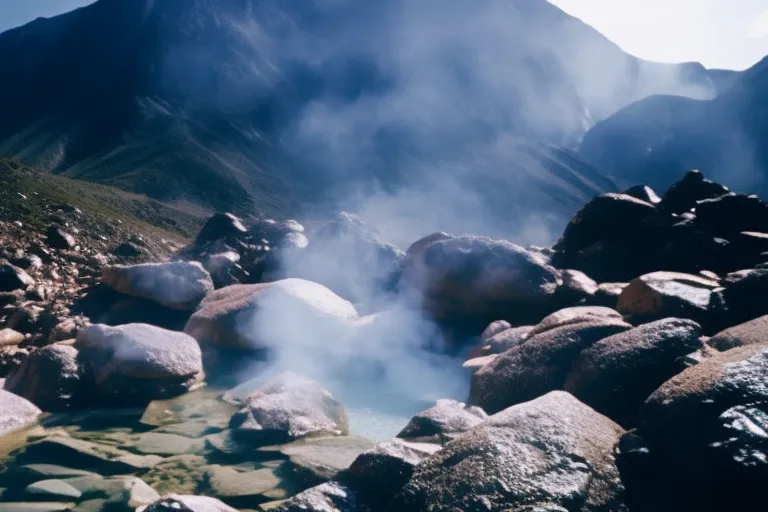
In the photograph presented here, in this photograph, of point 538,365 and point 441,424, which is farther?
point 538,365

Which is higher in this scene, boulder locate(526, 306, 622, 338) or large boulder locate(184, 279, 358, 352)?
boulder locate(526, 306, 622, 338)

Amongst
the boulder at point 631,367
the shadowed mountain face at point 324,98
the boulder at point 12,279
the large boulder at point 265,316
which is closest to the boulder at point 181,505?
the boulder at point 631,367

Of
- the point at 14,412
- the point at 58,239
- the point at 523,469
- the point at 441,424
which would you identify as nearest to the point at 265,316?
the point at 14,412

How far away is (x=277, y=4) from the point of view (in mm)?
128625

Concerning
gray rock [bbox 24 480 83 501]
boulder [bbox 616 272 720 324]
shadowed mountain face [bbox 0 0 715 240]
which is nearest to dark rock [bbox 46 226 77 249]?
gray rock [bbox 24 480 83 501]

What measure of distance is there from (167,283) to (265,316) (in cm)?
250

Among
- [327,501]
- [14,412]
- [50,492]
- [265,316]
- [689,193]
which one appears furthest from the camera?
[689,193]

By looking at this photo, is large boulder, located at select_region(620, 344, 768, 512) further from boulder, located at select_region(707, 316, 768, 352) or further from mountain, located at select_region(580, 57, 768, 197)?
mountain, located at select_region(580, 57, 768, 197)

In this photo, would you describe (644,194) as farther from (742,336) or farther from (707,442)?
(707,442)

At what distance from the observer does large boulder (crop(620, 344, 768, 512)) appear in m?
3.46

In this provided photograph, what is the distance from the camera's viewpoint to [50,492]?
491 centimetres

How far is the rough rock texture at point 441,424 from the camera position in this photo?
16.0 feet

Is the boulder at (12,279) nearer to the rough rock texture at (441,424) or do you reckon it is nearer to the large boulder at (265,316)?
the large boulder at (265,316)

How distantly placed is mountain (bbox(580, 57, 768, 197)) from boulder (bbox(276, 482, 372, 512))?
9871 centimetres
